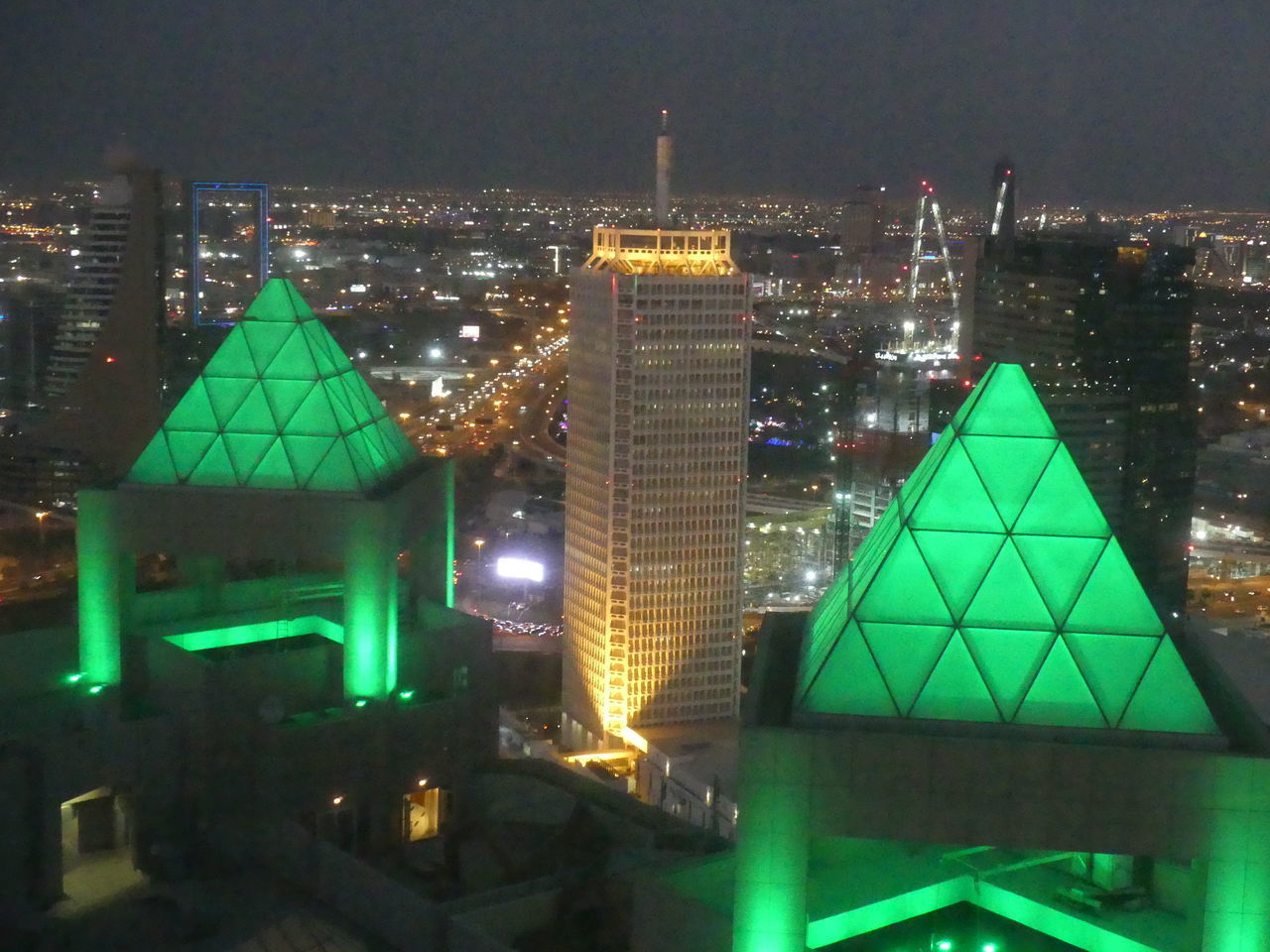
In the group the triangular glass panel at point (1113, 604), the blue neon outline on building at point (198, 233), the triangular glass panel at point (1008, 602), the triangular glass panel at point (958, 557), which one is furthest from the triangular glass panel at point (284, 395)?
the blue neon outline on building at point (198, 233)

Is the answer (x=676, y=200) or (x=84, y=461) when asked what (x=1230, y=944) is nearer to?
(x=84, y=461)

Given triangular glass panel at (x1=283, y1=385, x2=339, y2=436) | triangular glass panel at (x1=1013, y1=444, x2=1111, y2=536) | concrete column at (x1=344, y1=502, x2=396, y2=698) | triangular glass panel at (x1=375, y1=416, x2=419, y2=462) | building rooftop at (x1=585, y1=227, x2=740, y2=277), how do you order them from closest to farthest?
triangular glass panel at (x1=1013, y1=444, x2=1111, y2=536) → concrete column at (x1=344, y1=502, x2=396, y2=698) → triangular glass panel at (x1=283, y1=385, x2=339, y2=436) → triangular glass panel at (x1=375, y1=416, x2=419, y2=462) → building rooftop at (x1=585, y1=227, x2=740, y2=277)

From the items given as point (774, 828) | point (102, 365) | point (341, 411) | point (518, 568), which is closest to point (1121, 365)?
point (518, 568)

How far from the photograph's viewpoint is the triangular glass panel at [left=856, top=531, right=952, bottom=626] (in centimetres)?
839

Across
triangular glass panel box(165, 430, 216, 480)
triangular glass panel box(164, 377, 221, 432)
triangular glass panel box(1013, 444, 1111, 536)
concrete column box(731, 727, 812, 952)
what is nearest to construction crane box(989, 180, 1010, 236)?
triangular glass panel box(164, 377, 221, 432)

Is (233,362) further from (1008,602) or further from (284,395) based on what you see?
(1008,602)

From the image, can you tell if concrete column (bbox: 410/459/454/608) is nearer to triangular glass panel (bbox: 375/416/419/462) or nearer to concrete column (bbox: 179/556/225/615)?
triangular glass panel (bbox: 375/416/419/462)

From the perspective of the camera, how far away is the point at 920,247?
44781 millimetres

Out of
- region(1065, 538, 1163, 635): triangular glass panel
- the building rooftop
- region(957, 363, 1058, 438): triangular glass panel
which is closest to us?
region(1065, 538, 1163, 635): triangular glass panel

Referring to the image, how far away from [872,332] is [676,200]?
1485cm

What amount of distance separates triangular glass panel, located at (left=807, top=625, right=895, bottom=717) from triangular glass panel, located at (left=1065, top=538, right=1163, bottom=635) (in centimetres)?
110

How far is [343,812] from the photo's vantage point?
531 inches

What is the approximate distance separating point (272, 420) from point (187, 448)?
79 centimetres

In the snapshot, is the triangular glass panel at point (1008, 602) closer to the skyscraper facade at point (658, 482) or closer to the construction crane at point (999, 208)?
the construction crane at point (999, 208)
